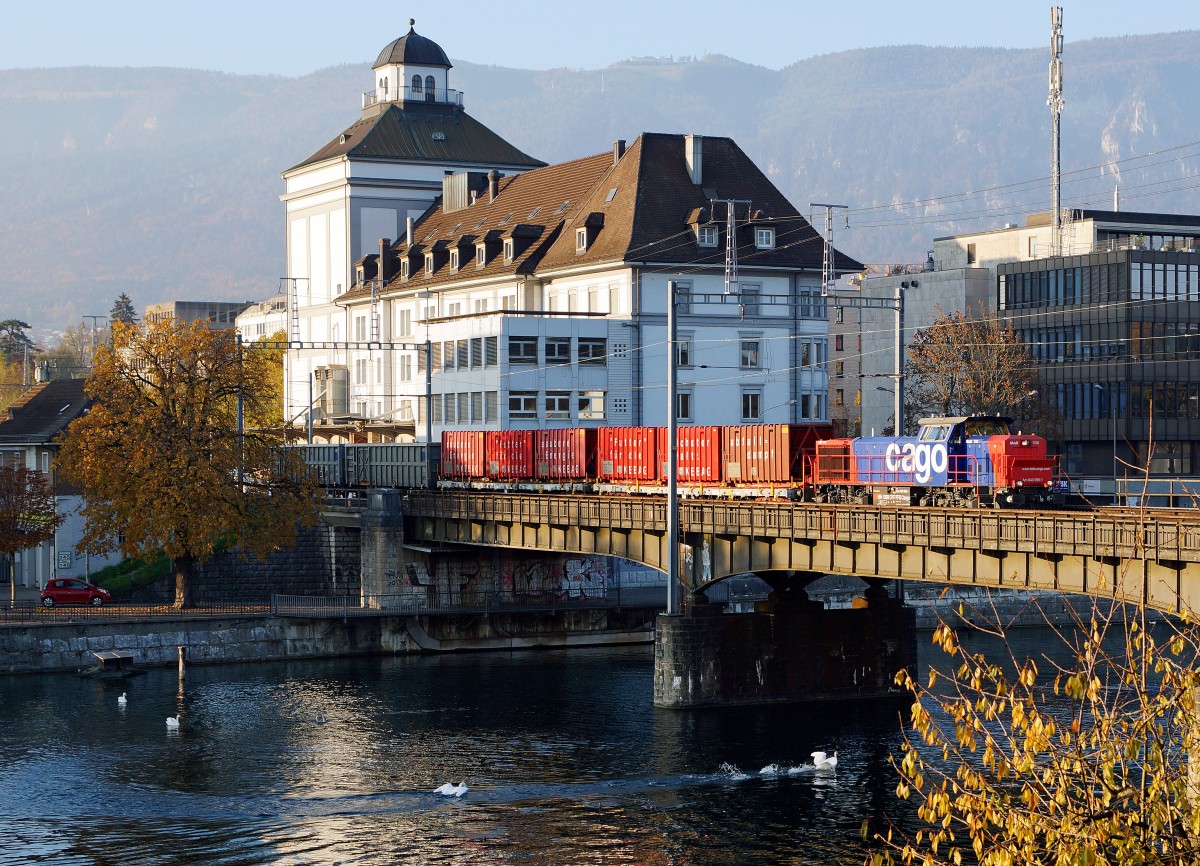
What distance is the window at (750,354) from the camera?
10569 centimetres

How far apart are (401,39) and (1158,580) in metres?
108

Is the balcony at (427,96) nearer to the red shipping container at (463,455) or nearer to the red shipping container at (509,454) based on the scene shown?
the red shipping container at (463,455)

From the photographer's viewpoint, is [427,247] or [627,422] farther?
[427,247]

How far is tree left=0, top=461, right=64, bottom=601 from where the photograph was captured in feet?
278

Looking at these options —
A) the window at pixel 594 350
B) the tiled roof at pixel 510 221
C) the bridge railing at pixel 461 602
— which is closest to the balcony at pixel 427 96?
the tiled roof at pixel 510 221

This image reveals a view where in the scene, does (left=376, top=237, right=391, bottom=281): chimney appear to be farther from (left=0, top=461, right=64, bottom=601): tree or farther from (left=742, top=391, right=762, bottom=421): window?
(left=0, top=461, right=64, bottom=601): tree

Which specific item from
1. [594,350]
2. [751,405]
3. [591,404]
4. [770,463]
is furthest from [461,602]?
[770,463]

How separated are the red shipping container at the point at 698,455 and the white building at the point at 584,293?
16.7 metres

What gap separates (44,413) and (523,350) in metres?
29.6

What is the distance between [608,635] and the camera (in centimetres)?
8725

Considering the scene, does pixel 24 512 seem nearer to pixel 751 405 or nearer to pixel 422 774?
pixel 422 774

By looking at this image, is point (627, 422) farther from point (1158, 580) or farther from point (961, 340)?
point (1158, 580)

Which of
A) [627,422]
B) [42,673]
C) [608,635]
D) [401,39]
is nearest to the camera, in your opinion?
[42,673]

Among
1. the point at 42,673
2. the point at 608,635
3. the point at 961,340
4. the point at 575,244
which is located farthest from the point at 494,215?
the point at 42,673
